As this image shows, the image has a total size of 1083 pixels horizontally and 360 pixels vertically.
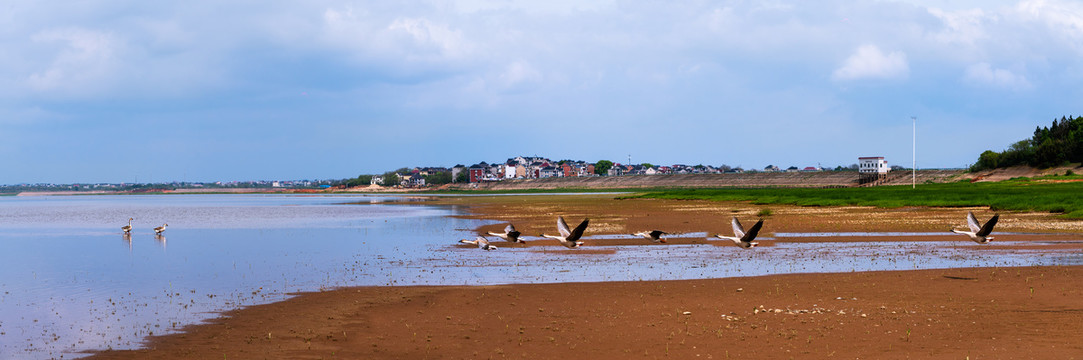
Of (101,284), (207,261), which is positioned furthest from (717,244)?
(101,284)

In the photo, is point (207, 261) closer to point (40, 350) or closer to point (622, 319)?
point (40, 350)

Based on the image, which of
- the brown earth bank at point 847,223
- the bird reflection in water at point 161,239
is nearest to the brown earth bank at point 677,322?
the brown earth bank at point 847,223

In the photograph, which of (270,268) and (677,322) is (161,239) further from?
(677,322)

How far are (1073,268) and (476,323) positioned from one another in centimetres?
1635

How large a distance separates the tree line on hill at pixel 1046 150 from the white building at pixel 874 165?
868 inches

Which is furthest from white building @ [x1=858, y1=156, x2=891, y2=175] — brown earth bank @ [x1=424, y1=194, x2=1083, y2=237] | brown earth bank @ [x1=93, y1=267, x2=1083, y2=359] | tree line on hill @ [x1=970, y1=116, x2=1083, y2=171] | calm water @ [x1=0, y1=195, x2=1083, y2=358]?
brown earth bank @ [x1=93, y1=267, x2=1083, y2=359]

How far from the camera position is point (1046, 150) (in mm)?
104688

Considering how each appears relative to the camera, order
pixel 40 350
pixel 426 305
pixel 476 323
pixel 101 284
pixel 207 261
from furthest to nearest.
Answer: pixel 207 261
pixel 101 284
pixel 426 305
pixel 476 323
pixel 40 350

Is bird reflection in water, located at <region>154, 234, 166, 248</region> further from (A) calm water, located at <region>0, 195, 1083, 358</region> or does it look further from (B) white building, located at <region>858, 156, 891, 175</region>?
(B) white building, located at <region>858, 156, 891, 175</region>

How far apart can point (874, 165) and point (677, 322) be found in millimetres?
144889

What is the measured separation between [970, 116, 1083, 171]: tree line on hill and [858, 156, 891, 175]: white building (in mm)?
22039

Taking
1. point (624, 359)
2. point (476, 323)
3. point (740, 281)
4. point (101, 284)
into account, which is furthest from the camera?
point (101, 284)

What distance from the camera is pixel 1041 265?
2200cm

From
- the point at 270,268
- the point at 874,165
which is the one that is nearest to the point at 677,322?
the point at 270,268
